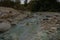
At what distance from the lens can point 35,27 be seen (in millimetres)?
2648

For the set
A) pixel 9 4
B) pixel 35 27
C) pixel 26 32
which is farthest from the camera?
pixel 9 4

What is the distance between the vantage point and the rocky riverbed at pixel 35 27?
7.32 ft

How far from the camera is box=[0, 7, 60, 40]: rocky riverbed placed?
223cm

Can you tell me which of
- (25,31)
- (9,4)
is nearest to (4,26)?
(25,31)

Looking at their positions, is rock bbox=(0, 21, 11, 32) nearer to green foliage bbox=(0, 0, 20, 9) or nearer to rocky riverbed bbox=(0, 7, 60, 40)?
rocky riverbed bbox=(0, 7, 60, 40)

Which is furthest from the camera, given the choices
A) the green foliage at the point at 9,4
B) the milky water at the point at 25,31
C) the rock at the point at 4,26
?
the green foliage at the point at 9,4

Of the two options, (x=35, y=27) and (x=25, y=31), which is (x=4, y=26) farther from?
(x=35, y=27)

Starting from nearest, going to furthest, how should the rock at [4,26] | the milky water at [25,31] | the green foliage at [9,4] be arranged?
the milky water at [25,31]
the rock at [4,26]
the green foliage at [9,4]

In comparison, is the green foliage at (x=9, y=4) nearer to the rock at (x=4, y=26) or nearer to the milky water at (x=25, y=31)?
the milky water at (x=25, y=31)

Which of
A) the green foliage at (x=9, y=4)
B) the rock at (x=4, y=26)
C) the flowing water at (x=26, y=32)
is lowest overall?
the flowing water at (x=26, y=32)

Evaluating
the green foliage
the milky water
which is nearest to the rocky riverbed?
the milky water

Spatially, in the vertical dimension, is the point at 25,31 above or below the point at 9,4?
below

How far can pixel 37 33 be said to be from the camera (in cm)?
238

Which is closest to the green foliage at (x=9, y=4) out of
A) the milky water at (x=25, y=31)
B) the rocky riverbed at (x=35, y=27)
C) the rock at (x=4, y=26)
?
the rocky riverbed at (x=35, y=27)
